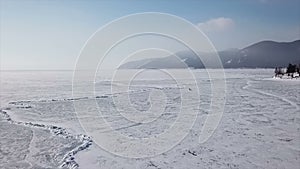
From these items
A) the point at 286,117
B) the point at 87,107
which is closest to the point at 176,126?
the point at 286,117

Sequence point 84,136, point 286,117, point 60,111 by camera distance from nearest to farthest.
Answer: point 84,136, point 286,117, point 60,111

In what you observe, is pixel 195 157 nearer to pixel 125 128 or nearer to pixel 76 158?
pixel 76 158

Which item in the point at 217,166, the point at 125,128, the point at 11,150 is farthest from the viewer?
the point at 125,128

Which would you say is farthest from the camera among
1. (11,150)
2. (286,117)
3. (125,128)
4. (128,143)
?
(286,117)

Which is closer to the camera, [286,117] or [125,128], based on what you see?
[125,128]

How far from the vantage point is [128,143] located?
8.01m

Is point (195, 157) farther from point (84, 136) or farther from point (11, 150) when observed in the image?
point (11, 150)

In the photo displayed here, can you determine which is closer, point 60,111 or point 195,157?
point 195,157

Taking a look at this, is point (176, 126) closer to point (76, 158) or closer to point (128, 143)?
point (128, 143)

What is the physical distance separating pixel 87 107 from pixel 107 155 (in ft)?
25.6

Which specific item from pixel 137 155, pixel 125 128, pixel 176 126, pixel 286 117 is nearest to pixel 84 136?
pixel 125 128

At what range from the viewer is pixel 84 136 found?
28.7ft

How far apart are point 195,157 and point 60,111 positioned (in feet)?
27.8

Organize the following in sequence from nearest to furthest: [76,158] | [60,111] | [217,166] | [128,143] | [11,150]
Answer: [217,166] → [76,158] → [11,150] → [128,143] → [60,111]
